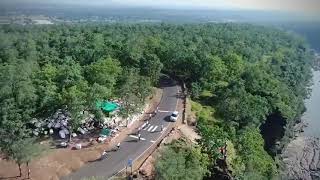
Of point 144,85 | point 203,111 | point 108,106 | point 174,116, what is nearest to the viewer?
point 108,106

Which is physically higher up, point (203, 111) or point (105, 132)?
point (105, 132)

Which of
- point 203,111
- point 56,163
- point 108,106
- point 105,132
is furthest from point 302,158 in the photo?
point 56,163

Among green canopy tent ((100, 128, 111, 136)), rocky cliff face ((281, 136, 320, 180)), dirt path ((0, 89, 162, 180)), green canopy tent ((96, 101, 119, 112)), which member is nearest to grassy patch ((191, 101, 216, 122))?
green canopy tent ((96, 101, 119, 112))

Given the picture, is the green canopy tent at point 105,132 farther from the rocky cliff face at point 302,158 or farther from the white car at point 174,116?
the rocky cliff face at point 302,158

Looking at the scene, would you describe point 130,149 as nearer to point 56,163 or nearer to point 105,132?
point 105,132

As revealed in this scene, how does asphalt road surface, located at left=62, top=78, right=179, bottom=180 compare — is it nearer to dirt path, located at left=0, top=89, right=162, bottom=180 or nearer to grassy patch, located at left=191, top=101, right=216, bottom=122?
dirt path, located at left=0, top=89, right=162, bottom=180

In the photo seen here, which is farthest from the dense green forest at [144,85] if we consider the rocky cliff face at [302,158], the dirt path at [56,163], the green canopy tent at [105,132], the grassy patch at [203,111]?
the rocky cliff face at [302,158]

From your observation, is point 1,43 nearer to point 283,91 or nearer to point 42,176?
point 42,176

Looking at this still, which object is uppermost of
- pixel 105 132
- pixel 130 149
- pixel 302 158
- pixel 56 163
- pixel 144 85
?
pixel 144 85
